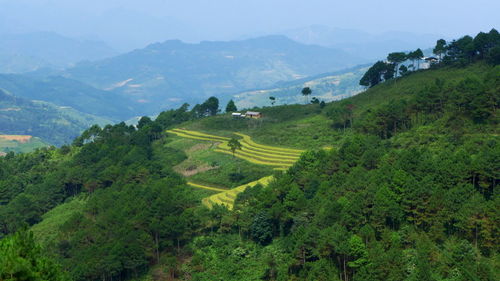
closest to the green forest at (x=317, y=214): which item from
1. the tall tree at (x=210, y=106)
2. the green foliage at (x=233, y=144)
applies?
the green foliage at (x=233, y=144)

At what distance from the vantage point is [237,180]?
61.8m

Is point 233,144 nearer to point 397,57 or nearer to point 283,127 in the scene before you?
point 283,127

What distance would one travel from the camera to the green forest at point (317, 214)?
31750mm

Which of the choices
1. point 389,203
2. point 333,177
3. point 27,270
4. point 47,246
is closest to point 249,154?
point 333,177

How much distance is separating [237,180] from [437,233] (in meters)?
32.1

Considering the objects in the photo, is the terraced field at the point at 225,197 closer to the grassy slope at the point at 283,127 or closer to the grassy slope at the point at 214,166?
the grassy slope at the point at 214,166

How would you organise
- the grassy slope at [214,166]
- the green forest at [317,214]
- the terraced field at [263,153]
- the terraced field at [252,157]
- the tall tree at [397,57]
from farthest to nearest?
the tall tree at [397,57] → the terraced field at [263,153] → the grassy slope at [214,166] → the terraced field at [252,157] → the green forest at [317,214]

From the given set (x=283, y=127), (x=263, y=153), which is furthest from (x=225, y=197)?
(x=283, y=127)

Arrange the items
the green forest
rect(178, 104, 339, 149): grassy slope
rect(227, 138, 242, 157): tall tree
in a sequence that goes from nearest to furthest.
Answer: the green forest → rect(227, 138, 242, 157): tall tree → rect(178, 104, 339, 149): grassy slope

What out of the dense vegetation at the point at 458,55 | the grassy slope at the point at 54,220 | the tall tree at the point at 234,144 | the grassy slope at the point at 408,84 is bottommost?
the grassy slope at the point at 54,220

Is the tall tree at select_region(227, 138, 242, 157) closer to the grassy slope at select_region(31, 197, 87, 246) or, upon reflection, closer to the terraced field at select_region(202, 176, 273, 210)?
the terraced field at select_region(202, 176, 273, 210)

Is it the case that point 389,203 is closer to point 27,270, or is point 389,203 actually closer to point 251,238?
point 251,238

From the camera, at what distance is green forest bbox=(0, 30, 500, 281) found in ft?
104

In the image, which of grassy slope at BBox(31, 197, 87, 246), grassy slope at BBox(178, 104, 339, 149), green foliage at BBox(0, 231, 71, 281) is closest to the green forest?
green foliage at BBox(0, 231, 71, 281)
